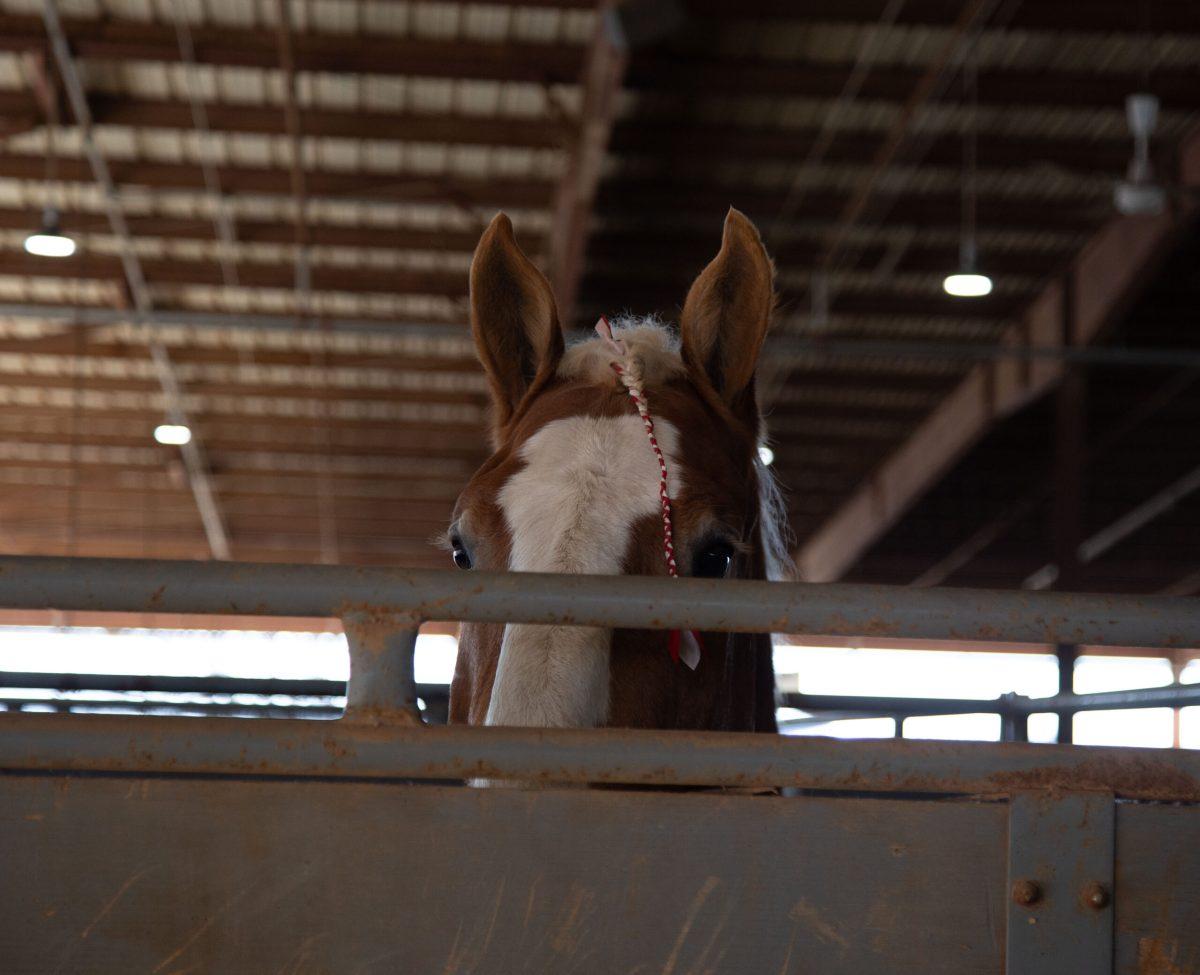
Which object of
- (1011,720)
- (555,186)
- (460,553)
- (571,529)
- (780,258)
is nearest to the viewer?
(571,529)

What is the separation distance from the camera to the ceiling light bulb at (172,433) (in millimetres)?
21359

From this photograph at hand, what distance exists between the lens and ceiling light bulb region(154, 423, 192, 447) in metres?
21.4

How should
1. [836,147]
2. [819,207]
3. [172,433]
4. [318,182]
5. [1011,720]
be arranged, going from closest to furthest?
[1011,720] < [836,147] < [318,182] < [819,207] < [172,433]

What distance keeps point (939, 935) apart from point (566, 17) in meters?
11.6

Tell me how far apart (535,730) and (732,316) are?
4.51 feet

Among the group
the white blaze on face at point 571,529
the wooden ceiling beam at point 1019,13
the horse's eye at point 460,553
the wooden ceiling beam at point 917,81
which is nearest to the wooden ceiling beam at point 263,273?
the wooden ceiling beam at point 917,81

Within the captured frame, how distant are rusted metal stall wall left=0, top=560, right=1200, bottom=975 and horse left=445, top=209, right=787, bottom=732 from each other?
373 mm

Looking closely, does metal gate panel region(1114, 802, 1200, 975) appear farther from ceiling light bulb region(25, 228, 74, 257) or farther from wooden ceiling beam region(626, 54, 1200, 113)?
ceiling light bulb region(25, 228, 74, 257)

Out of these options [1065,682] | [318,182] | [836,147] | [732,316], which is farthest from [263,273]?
[732,316]

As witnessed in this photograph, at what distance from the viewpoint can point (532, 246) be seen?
52.7ft

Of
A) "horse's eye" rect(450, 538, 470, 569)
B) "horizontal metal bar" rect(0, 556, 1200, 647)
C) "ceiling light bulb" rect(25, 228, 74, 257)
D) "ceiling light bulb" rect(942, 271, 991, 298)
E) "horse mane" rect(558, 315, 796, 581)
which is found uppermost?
"ceiling light bulb" rect(942, 271, 991, 298)

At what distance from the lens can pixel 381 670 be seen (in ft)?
4.73

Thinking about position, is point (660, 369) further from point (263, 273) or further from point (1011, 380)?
point (1011, 380)

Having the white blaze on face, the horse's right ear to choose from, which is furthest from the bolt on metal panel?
the horse's right ear
